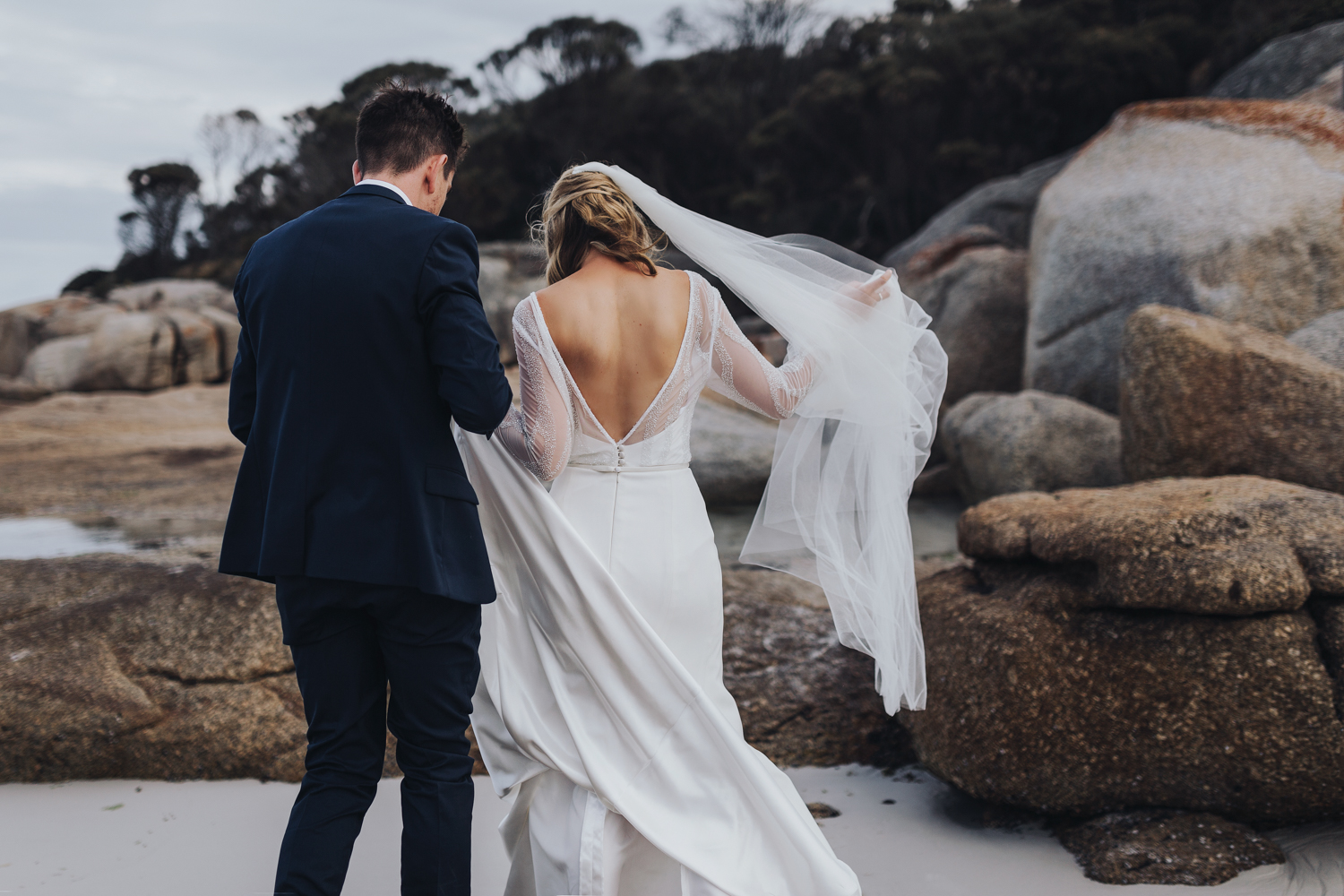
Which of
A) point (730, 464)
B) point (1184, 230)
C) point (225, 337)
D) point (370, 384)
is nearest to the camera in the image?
point (370, 384)

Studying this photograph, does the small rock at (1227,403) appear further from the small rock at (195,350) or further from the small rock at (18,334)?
the small rock at (18,334)

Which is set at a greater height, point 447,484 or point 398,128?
point 398,128

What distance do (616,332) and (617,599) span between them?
679 millimetres

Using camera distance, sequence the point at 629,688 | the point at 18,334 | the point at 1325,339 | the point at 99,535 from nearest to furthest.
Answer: the point at 629,688 < the point at 1325,339 < the point at 99,535 < the point at 18,334

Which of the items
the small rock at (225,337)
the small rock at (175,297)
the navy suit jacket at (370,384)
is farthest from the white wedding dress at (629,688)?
the small rock at (175,297)

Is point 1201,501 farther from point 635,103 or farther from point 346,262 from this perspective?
point 635,103

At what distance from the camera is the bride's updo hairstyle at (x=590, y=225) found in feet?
7.89

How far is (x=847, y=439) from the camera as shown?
296 centimetres

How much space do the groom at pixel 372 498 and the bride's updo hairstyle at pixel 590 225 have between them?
409mm

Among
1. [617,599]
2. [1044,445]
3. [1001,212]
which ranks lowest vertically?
[617,599]

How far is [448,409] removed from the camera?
7.14ft

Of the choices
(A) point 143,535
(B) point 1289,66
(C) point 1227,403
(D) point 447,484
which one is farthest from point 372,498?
(B) point 1289,66

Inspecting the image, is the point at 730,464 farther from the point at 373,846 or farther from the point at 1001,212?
the point at 373,846

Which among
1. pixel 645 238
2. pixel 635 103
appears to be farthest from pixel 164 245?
pixel 645 238
